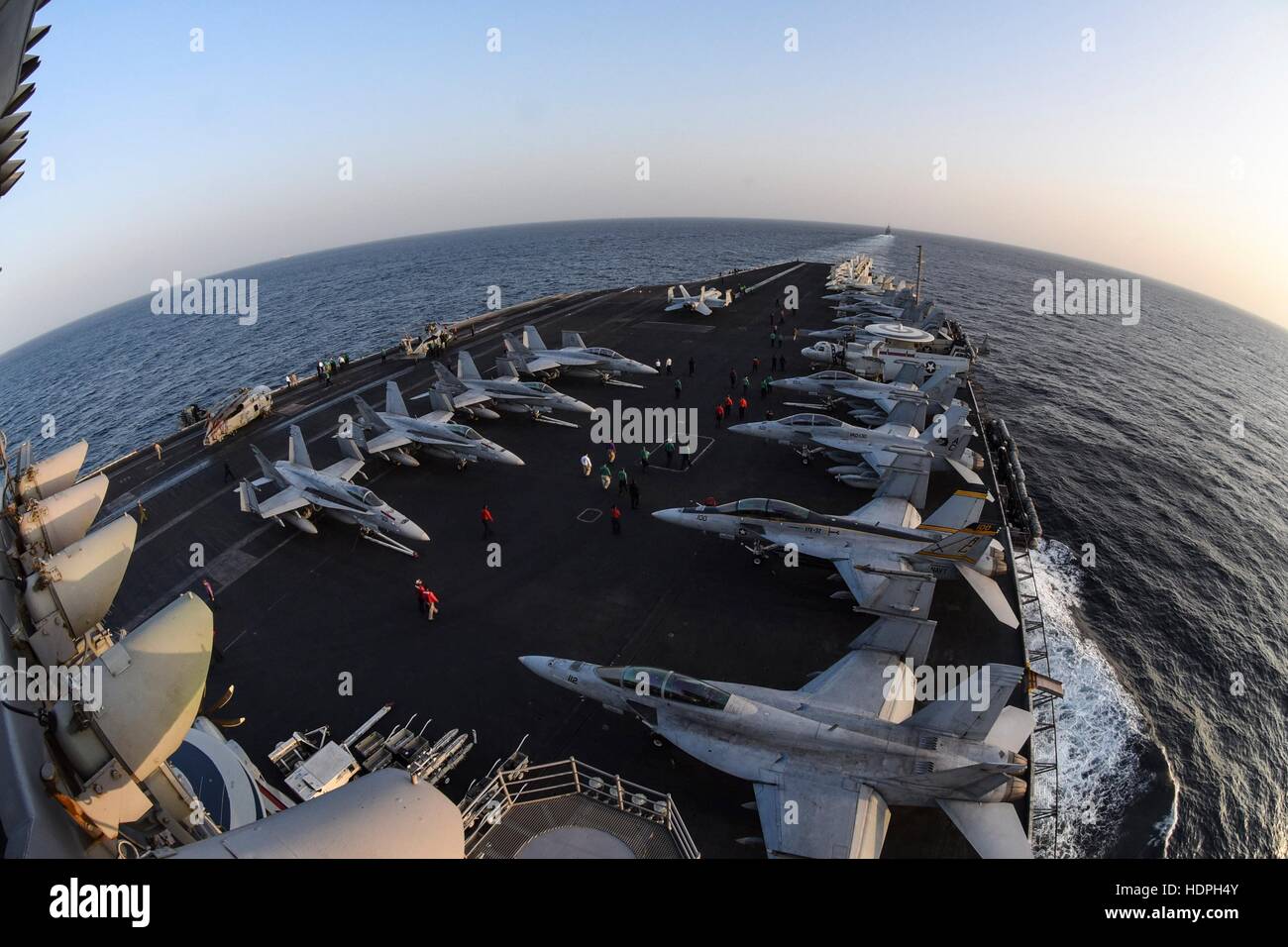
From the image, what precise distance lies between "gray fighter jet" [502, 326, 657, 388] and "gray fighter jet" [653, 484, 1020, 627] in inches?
857

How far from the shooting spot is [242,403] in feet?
122

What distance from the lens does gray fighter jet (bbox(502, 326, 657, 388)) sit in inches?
1674

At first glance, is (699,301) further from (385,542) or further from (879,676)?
(879,676)

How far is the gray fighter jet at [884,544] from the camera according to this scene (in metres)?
17.9

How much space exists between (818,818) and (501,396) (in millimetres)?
30554

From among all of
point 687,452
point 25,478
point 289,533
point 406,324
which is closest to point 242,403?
point 289,533

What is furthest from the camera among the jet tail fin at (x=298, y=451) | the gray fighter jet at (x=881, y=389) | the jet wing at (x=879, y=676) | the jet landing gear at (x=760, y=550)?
the gray fighter jet at (x=881, y=389)

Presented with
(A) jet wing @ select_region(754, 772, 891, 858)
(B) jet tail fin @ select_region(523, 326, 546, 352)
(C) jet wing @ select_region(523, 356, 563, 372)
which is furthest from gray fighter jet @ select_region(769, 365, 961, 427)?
(A) jet wing @ select_region(754, 772, 891, 858)

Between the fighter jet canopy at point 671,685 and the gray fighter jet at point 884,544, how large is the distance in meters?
6.48

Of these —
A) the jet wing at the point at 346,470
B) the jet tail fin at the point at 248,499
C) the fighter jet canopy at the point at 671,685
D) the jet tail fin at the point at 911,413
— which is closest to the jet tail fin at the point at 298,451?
the jet wing at the point at 346,470

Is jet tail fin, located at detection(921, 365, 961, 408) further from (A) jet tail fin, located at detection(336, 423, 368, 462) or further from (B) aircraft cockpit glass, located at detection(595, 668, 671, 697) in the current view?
(A) jet tail fin, located at detection(336, 423, 368, 462)

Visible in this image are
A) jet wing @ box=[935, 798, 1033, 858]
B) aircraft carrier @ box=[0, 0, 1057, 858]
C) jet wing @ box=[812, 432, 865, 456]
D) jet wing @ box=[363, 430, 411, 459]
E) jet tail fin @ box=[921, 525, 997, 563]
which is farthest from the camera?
jet wing @ box=[363, 430, 411, 459]

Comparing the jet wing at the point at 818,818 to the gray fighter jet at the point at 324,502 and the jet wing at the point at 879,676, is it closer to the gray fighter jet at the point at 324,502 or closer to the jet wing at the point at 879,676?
the jet wing at the point at 879,676
